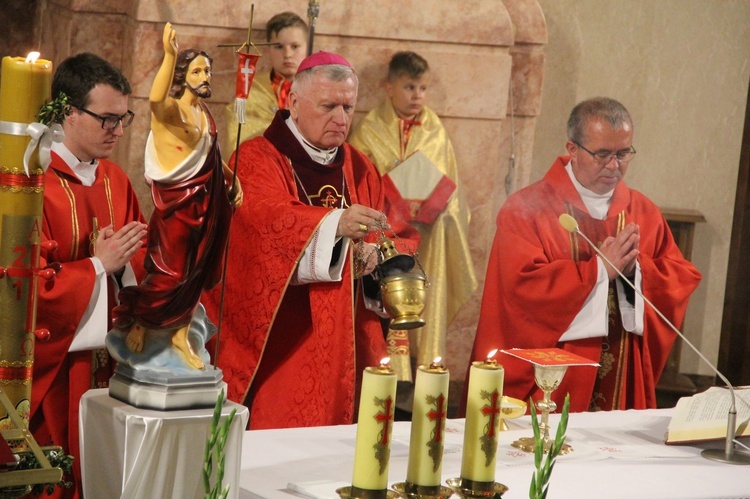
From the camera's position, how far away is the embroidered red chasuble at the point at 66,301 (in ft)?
11.7

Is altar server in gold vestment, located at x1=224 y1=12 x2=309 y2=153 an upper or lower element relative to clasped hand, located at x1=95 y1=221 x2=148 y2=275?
upper

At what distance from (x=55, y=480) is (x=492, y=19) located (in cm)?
500

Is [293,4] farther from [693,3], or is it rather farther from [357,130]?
[693,3]

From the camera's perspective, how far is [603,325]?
183 inches

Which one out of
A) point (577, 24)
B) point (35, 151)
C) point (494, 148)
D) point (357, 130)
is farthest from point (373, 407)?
point (577, 24)

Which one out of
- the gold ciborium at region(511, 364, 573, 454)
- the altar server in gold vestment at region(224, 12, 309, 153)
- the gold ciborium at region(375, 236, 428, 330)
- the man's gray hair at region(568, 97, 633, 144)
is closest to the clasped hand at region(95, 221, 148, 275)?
the gold ciborium at region(375, 236, 428, 330)

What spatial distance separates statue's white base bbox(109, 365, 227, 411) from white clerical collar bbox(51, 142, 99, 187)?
4.86 ft

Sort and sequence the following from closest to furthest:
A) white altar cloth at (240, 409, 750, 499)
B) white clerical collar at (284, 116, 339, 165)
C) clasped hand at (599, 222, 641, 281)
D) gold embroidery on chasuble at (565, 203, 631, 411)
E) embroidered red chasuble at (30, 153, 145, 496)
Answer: white altar cloth at (240, 409, 750, 499), embroidered red chasuble at (30, 153, 145, 496), white clerical collar at (284, 116, 339, 165), clasped hand at (599, 222, 641, 281), gold embroidery on chasuble at (565, 203, 631, 411)

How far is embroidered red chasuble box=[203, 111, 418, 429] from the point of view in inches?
165

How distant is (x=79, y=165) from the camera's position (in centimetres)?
380

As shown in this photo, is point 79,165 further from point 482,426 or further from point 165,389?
point 482,426

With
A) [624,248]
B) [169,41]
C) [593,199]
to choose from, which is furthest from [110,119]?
[593,199]

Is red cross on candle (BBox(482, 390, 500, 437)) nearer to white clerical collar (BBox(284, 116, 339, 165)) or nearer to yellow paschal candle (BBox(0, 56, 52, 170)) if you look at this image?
yellow paschal candle (BBox(0, 56, 52, 170))

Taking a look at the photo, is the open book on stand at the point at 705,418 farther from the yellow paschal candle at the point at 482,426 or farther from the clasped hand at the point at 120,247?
the clasped hand at the point at 120,247
